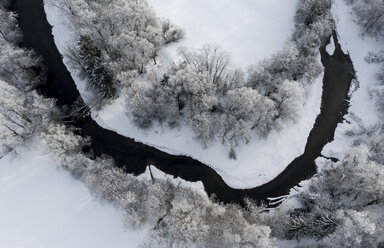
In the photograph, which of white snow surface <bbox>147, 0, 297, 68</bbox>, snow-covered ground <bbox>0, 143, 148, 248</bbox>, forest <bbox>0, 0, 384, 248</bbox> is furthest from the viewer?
white snow surface <bbox>147, 0, 297, 68</bbox>

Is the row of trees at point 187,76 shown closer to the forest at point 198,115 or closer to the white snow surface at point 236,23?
the forest at point 198,115

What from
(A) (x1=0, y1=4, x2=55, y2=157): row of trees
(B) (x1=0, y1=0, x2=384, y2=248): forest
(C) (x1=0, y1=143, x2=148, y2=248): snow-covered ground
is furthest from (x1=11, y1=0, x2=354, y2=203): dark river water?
(C) (x1=0, y1=143, x2=148, y2=248): snow-covered ground

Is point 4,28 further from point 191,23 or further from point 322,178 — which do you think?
point 322,178

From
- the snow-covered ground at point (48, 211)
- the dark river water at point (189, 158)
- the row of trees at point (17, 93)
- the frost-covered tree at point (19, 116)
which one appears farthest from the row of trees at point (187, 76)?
the snow-covered ground at point (48, 211)

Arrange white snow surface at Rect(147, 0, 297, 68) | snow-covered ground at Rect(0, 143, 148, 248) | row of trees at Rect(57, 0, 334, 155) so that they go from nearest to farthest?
1. snow-covered ground at Rect(0, 143, 148, 248)
2. row of trees at Rect(57, 0, 334, 155)
3. white snow surface at Rect(147, 0, 297, 68)

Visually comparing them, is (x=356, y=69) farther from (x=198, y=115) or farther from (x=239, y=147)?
(x=198, y=115)

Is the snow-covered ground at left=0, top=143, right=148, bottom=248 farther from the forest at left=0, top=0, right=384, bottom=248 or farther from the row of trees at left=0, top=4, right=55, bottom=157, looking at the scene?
the row of trees at left=0, top=4, right=55, bottom=157
